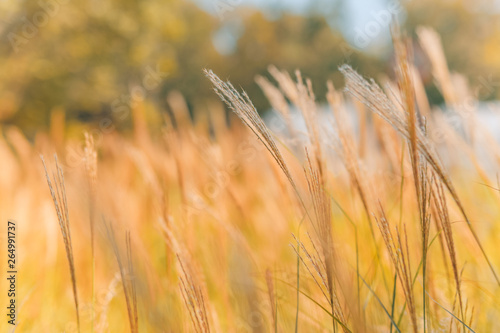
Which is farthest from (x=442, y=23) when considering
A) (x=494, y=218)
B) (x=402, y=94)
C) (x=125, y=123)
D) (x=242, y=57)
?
(x=402, y=94)

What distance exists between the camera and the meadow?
24.5 inches

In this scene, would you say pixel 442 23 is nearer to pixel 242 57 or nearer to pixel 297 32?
pixel 297 32

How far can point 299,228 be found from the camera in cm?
109

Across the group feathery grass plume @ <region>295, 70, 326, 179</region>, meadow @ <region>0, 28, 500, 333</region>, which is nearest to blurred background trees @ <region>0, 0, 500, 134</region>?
meadow @ <region>0, 28, 500, 333</region>

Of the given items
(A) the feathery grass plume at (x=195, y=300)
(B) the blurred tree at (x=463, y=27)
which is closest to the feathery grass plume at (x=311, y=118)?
(A) the feathery grass plume at (x=195, y=300)

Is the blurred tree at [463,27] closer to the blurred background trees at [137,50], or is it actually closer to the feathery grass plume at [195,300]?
the blurred background trees at [137,50]

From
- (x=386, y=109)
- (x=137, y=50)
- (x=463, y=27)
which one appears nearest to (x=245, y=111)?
(x=386, y=109)

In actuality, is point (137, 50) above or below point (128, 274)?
above

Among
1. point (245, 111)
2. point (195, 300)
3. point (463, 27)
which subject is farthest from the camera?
point (463, 27)

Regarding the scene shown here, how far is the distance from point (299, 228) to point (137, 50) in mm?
7809

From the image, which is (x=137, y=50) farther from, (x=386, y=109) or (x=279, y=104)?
(x=386, y=109)

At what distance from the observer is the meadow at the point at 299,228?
62cm

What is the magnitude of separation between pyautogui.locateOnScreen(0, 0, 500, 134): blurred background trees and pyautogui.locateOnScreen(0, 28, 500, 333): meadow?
1.28m

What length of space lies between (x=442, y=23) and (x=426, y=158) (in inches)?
774
